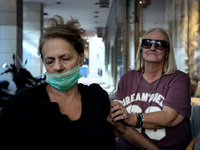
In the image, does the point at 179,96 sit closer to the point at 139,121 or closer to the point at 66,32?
the point at 139,121

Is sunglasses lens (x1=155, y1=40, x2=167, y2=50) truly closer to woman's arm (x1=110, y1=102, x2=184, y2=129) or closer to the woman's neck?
the woman's neck

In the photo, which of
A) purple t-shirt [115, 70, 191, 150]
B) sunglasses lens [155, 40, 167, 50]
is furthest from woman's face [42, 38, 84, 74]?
sunglasses lens [155, 40, 167, 50]

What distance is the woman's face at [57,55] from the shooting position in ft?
3.44

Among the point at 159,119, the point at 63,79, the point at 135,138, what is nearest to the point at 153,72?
the point at 159,119

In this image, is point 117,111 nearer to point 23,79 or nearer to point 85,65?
point 85,65

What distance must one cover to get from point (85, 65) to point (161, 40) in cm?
71

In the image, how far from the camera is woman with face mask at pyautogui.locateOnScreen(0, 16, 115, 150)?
3.10ft

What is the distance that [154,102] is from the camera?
1.57 m

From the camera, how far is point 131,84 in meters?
1.71

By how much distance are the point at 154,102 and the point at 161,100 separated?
5 centimetres

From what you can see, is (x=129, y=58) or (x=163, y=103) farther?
(x=129, y=58)

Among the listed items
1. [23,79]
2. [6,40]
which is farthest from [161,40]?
[6,40]

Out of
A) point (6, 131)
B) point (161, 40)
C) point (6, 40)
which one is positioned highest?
point (6, 40)

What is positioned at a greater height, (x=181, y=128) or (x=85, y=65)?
(x=85, y=65)
